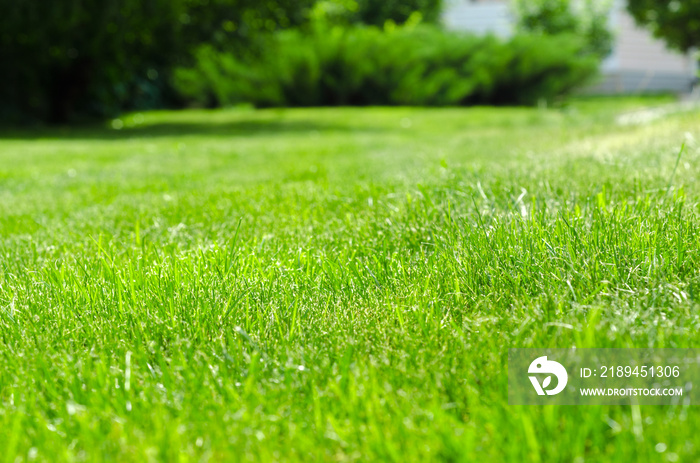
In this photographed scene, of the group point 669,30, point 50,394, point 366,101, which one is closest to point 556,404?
point 50,394

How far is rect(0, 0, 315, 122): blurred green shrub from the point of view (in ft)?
36.4

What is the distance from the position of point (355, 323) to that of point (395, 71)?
61.4 ft

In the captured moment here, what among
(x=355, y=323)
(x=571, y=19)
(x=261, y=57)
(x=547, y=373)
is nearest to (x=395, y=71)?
(x=261, y=57)

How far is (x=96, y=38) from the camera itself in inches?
463

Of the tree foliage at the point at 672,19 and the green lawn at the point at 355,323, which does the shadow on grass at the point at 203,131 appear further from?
the tree foliage at the point at 672,19

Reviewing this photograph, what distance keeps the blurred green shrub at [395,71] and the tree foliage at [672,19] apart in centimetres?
940

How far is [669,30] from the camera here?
27688 mm

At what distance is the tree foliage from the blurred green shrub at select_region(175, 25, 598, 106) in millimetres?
9402

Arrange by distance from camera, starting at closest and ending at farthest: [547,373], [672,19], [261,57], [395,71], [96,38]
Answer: [547,373]
[96,38]
[261,57]
[395,71]
[672,19]

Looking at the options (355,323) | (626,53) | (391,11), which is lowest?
(626,53)

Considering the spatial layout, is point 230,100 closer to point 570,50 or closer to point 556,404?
point 570,50

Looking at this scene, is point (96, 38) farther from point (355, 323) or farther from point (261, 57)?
point (355, 323)

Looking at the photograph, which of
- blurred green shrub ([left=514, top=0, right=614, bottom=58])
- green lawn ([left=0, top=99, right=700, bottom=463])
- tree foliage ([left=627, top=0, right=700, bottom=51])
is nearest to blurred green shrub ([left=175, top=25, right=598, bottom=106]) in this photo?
tree foliage ([left=627, top=0, right=700, bottom=51])

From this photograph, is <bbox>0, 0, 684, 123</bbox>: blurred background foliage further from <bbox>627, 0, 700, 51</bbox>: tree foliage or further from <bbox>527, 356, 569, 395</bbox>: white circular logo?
<bbox>527, 356, 569, 395</bbox>: white circular logo
